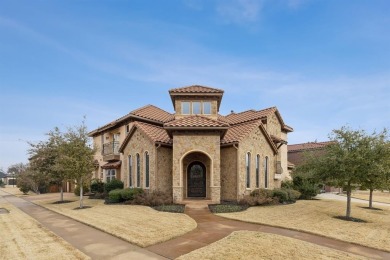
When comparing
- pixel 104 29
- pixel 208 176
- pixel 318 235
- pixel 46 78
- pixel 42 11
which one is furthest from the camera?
pixel 46 78

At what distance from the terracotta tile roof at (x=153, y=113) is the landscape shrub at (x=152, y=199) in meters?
9.42

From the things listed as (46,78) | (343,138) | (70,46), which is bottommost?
(343,138)

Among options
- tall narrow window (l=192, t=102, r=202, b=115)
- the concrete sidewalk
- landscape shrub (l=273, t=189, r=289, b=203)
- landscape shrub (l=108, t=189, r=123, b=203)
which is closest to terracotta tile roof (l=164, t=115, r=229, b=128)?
tall narrow window (l=192, t=102, r=202, b=115)

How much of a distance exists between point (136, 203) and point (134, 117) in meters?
9.58

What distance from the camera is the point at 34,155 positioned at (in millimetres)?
23781

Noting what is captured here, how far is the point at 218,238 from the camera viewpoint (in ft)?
30.5

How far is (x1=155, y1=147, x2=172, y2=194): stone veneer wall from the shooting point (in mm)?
18922

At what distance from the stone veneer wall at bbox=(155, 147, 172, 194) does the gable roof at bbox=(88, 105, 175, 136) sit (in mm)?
6248

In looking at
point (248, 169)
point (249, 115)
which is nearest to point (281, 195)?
point (248, 169)

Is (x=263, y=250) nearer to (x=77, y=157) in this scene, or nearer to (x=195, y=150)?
(x=195, y=150)

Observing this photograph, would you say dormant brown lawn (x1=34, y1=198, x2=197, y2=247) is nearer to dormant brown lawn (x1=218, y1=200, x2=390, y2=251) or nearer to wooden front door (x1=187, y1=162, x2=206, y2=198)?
dormant brown lawn (x1=218, y1=200, x2=390, y2=251)

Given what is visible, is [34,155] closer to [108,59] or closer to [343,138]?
[108,59]

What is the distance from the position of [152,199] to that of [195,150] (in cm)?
470

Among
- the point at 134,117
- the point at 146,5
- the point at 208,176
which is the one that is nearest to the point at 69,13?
the point at 146,5
